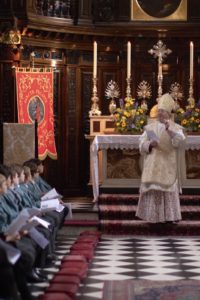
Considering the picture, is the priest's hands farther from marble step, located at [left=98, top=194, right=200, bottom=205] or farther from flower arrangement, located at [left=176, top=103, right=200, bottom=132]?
flower arrangement, located at [left=176, top=103, right=200, bottom=132]

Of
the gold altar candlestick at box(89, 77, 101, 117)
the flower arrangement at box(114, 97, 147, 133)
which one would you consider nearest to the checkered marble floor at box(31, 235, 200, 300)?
the flower arrangement at box(114, 97, 147, 133)

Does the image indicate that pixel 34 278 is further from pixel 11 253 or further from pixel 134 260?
pixel 11 253

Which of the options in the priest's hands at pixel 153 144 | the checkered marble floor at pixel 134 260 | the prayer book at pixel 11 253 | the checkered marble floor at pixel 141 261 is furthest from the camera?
the priest's hands at pixel 153 144

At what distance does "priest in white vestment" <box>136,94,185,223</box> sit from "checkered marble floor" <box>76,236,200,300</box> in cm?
40

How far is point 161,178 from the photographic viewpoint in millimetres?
11898

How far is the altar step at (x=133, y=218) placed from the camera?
12.3m

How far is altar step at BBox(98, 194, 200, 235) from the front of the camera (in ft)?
40.5

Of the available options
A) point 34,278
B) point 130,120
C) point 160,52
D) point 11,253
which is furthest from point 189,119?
point 11,253

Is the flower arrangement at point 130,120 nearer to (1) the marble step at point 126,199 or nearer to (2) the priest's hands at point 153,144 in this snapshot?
(1) the marble step at point 126,199

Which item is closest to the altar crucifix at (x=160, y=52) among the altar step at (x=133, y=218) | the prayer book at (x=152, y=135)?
the altar step at (x=133, y=218)

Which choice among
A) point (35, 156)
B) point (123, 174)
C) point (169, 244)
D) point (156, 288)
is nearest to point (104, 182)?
point (123, 174)

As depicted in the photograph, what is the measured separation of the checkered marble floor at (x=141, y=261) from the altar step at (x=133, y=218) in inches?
7.0

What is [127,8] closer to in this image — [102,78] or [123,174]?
[102,78]

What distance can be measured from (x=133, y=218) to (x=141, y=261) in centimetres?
264
